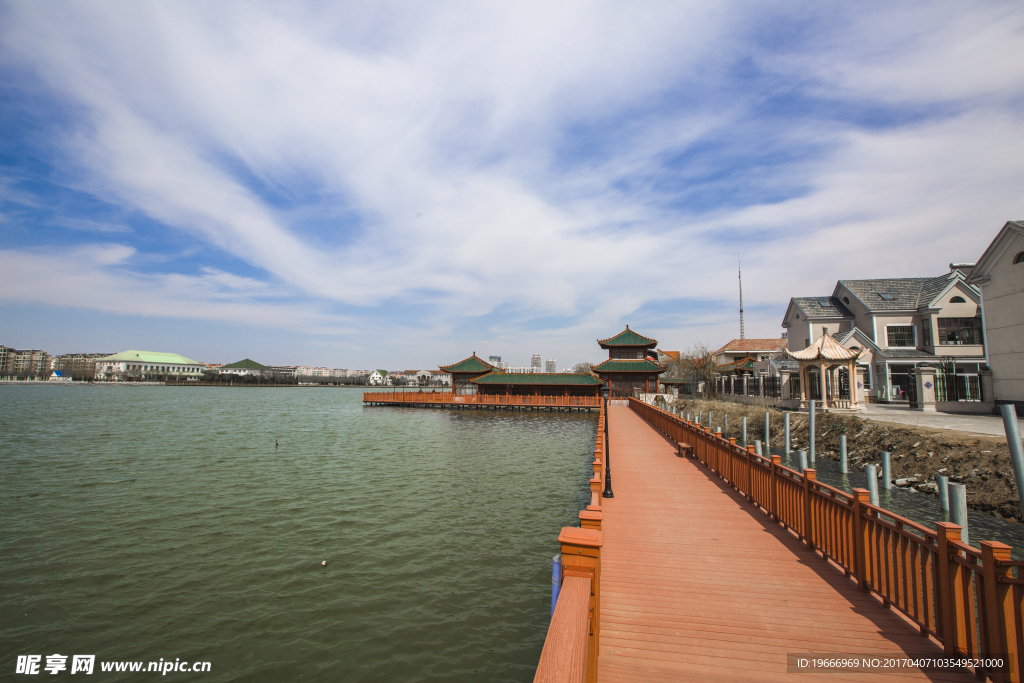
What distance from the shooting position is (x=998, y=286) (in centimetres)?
1892

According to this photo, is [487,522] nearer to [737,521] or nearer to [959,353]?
[737,521]

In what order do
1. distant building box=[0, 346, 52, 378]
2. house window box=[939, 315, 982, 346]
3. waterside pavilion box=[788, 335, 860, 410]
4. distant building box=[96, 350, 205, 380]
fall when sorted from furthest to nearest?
distant building box=[0, 346, 52, 378] → distant building box=[96, 350, 205, 380] → house window box=[939, 315, 982, 346] → waterside pavilion box=[788, 335, 860, 410]

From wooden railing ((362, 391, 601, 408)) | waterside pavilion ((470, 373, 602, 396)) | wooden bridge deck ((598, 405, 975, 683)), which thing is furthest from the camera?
waterside pavilion ((470, 373, 602, 396))

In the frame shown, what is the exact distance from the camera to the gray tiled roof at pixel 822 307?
3328cm

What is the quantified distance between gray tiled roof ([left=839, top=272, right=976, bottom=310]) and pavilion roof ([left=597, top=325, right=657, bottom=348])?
63.0ft

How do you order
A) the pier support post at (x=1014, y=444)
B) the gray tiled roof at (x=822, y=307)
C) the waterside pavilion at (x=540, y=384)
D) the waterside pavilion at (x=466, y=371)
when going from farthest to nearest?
the waterside pavilion at (x=466, y=371)
the waterside pavilion at (x=540, y=384)
the gray tiled roof at (x=822, y=307)
the pier support post at (x=1014, y=444)

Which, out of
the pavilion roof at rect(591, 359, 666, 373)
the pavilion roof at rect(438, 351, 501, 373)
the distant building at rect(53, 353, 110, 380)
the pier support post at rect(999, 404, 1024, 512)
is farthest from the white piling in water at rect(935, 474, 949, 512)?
the distant building at rect(53, 353, 110, 380)

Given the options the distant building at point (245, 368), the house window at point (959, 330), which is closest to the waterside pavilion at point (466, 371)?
the house window at point (959, 330)

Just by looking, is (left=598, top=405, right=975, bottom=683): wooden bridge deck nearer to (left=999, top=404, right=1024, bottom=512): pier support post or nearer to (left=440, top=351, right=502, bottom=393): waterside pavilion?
(left=999, top=404, right=1024, bottom=512): pier support post

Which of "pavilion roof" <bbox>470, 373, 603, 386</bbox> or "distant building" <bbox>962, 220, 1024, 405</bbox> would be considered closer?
"distant building" <bbox>962, 220, 1024, 405</bbox>

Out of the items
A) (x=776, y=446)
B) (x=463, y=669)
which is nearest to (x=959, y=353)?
(x=776, y=446)

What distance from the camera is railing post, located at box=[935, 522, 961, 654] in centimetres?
371

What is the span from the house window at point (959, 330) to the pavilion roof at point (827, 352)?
11.0 meters

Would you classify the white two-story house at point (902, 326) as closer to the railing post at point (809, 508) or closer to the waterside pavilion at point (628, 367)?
the waterside pavilion at point (628, 367)
